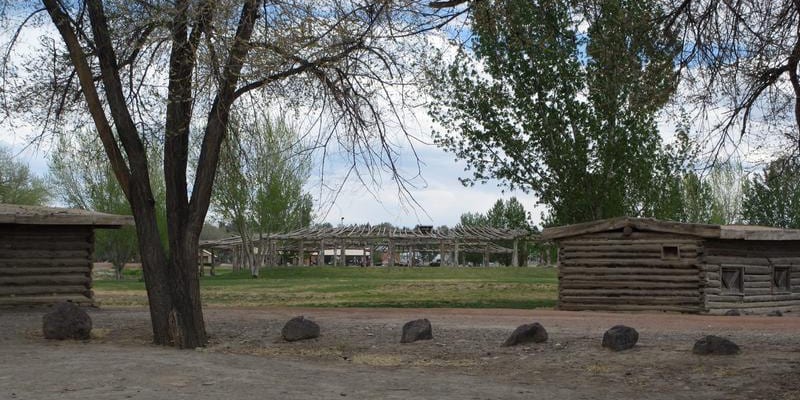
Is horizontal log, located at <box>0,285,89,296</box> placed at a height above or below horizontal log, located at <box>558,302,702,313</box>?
above

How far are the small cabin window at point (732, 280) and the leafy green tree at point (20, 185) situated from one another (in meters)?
40.0

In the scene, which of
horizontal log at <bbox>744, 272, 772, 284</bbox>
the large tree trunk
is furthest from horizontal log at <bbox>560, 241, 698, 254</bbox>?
the large tree trunk

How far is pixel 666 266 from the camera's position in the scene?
2394 cm

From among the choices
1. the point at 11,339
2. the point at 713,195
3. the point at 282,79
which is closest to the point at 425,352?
the point at 282,79

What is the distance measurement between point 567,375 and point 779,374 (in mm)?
2418

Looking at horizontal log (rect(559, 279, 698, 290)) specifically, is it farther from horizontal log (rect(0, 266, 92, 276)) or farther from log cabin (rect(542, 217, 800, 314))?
horizontal log (rect(0, 266, 92, 276))

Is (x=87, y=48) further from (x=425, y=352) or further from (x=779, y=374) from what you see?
(x=779, y=374)

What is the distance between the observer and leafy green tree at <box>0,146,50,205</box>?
52656 millimetres

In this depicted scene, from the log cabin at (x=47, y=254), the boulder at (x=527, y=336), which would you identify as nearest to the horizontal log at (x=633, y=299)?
the boulder at (x=527, y=336)

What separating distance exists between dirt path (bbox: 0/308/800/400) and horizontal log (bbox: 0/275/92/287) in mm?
4744

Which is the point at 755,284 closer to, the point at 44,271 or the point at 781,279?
the point at 781,279

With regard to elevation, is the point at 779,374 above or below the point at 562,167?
below

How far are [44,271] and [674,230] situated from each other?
619 inches

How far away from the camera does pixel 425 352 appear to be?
13398 millimetres
